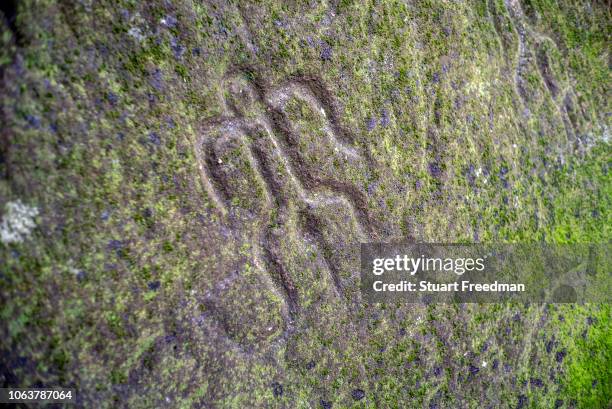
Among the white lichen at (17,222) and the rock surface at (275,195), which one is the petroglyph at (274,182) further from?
the white lichen at (17,222)

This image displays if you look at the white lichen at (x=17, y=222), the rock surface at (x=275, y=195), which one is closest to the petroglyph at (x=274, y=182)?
the rock surface at (x=275, y=195)

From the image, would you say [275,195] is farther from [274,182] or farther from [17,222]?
[17,222]

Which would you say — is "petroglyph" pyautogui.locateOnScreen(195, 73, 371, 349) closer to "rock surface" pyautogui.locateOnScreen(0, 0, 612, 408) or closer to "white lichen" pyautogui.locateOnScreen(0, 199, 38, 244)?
"rock surface" pyautogui.locateOnScreen(0, 0, 612, 408)

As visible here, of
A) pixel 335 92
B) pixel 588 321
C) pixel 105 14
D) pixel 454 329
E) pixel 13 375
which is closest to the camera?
pixel 13 375

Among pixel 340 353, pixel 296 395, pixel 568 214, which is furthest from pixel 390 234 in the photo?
pixel 568 214

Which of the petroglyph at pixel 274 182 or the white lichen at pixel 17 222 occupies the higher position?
the petroglyph at pixel 274 182

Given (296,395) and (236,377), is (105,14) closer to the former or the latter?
(236,377)

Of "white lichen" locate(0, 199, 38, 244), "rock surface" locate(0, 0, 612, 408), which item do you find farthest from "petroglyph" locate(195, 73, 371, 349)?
"white lichen" locate(0, 199, 38, 244)
